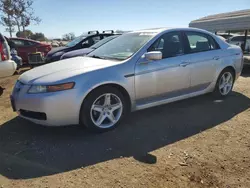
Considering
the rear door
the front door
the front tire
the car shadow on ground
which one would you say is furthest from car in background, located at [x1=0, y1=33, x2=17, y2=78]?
the rear door

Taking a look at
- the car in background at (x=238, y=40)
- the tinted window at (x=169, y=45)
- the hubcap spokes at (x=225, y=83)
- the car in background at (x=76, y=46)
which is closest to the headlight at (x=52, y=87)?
the tinted window at (x=169, y=45)

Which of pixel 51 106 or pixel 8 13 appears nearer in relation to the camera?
pixel 51 106

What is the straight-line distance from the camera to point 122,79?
375cm

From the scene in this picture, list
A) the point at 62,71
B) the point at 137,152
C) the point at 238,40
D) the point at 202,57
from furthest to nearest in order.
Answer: the point at 238,40, the point at 202,57, the point at 62,71, the point at 137,152

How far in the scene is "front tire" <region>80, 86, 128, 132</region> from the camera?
3.54 m

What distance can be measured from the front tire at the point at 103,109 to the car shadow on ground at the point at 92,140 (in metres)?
0.14

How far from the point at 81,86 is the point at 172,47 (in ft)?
→ 6.37

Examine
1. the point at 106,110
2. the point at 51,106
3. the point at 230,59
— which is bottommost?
the point at 106,110

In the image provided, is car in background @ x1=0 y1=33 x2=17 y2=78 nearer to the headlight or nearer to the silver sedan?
the silver sedan

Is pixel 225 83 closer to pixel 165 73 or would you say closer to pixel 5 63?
pixel 165 73

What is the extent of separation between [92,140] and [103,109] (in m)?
0.52

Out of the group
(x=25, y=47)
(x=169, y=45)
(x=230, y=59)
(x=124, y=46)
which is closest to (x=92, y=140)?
(x=124, y=46)

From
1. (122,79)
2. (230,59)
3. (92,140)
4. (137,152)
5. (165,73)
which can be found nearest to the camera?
(137,152)

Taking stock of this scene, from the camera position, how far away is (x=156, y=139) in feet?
11.5
